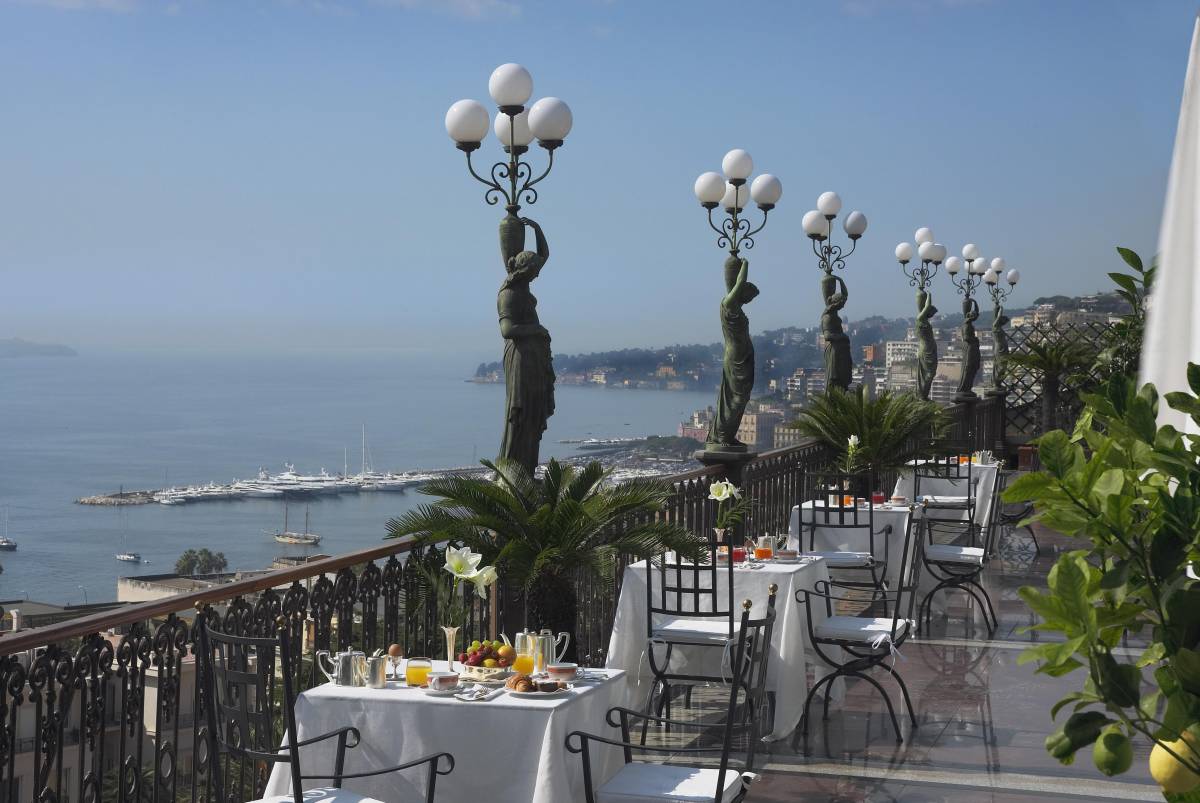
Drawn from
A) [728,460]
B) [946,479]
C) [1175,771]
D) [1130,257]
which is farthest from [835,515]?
[1175,771]

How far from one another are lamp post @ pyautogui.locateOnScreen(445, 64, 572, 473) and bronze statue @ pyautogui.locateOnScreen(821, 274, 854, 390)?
7.42m

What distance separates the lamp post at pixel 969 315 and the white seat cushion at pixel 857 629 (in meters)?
13.4

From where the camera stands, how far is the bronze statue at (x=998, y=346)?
22.5m

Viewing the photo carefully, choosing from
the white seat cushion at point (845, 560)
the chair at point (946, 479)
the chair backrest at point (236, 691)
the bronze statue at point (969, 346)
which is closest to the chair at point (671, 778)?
the chair backrest at point (236, 691)

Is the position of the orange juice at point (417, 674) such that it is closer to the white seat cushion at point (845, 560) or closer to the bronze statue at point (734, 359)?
the white seat cushion at point (845, 560)

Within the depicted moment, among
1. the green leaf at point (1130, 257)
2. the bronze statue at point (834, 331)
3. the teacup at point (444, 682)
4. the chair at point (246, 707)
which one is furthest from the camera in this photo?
Answer: the bronze statue at point (834, 331)

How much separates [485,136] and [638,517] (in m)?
2.44

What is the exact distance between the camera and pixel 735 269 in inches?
419

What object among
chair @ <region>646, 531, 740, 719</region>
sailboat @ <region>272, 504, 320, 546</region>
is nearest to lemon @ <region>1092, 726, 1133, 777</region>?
chair @ <region>646, 531, 740, 719</region>

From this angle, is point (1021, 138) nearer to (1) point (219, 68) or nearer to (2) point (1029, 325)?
(2) point (1029, 325)

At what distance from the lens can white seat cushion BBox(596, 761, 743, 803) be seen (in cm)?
423

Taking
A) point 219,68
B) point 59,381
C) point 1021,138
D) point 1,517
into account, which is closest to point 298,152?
point 219,68

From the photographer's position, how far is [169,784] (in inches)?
181

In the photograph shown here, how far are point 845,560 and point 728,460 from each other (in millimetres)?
1291
